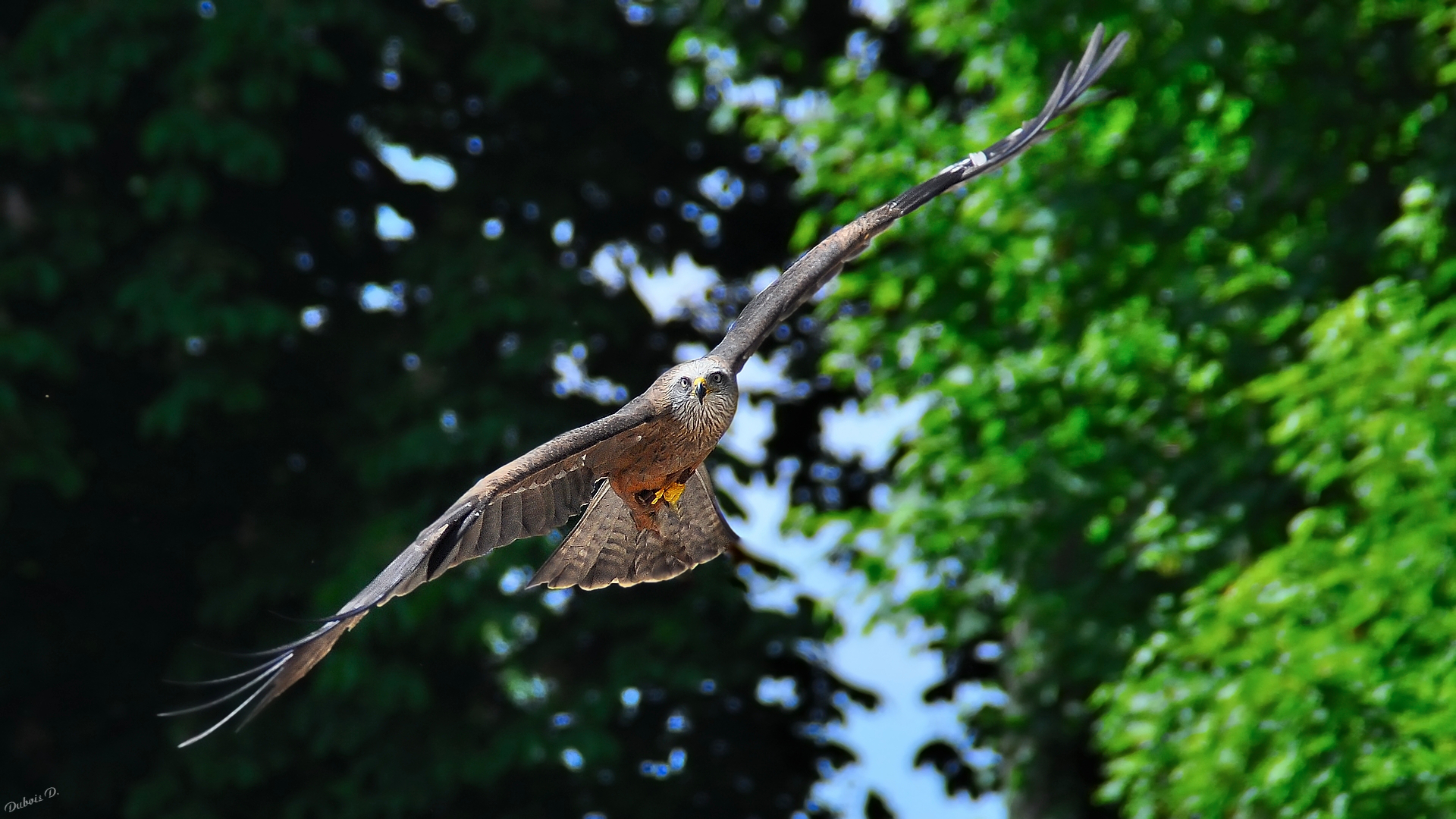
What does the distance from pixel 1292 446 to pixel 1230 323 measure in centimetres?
109

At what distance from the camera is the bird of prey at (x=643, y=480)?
4.77 meters

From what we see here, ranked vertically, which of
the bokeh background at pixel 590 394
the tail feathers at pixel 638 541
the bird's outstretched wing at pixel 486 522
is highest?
the bokeh background at pixel 590 394

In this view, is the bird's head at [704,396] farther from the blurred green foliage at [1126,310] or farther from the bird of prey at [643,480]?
the blurred green foliage at [1126,310]

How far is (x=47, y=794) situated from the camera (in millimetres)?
10031

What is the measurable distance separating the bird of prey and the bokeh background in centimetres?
377

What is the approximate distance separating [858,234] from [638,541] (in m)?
1.27

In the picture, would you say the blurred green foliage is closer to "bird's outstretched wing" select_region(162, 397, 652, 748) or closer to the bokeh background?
the bokeh background

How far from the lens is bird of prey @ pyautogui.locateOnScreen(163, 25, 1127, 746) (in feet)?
15.6

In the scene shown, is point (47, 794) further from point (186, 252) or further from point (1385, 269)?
point (1385, 269)

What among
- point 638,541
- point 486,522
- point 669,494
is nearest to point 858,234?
point 669,494

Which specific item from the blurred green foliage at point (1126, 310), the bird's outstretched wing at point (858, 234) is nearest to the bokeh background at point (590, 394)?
the blurred green foliage at point (1126, 310)

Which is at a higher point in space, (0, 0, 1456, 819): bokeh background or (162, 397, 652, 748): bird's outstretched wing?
(0, 0, 1456, 819): bokeh background

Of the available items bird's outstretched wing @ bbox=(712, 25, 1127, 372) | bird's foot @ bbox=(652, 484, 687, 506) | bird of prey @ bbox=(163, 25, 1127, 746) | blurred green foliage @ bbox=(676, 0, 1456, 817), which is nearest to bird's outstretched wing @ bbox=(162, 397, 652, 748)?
bird of prey @ bbox=(163, 25, 1127, 746)

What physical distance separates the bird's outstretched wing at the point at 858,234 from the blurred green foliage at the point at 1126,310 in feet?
10.4
